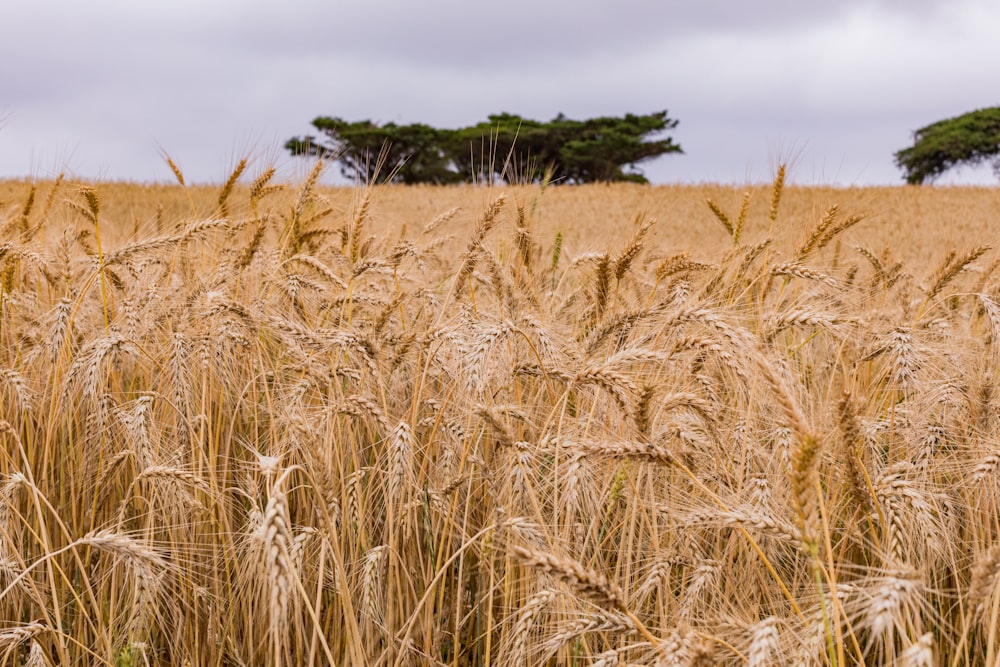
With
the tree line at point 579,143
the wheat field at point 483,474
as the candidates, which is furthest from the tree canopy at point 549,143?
the wheat field at point 483,474

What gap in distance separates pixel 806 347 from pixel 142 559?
110 inches

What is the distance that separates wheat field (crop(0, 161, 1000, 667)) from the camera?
1611 millimetres

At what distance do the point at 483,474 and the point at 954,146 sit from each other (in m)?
45.1

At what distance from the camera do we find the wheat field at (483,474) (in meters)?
1.61

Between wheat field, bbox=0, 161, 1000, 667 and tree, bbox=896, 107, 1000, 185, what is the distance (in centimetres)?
4091

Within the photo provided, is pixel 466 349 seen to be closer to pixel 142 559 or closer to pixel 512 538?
pixel 512 538

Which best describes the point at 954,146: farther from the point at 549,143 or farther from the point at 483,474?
the point at 483,474

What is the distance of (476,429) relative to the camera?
6.74 ft

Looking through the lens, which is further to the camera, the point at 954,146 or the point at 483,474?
the point at 954,146

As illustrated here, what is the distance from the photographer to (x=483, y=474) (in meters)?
1.91

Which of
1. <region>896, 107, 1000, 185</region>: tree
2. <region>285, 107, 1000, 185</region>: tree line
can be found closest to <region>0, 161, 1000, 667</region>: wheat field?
<region>285, 107, 1000, 185</region>: tree line

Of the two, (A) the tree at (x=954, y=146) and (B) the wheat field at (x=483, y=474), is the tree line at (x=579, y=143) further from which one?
(B) the wheat field at (x=483, y=474)

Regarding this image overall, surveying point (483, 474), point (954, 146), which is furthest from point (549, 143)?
point (483, 474)

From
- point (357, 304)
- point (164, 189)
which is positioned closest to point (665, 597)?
point (357, 304)
